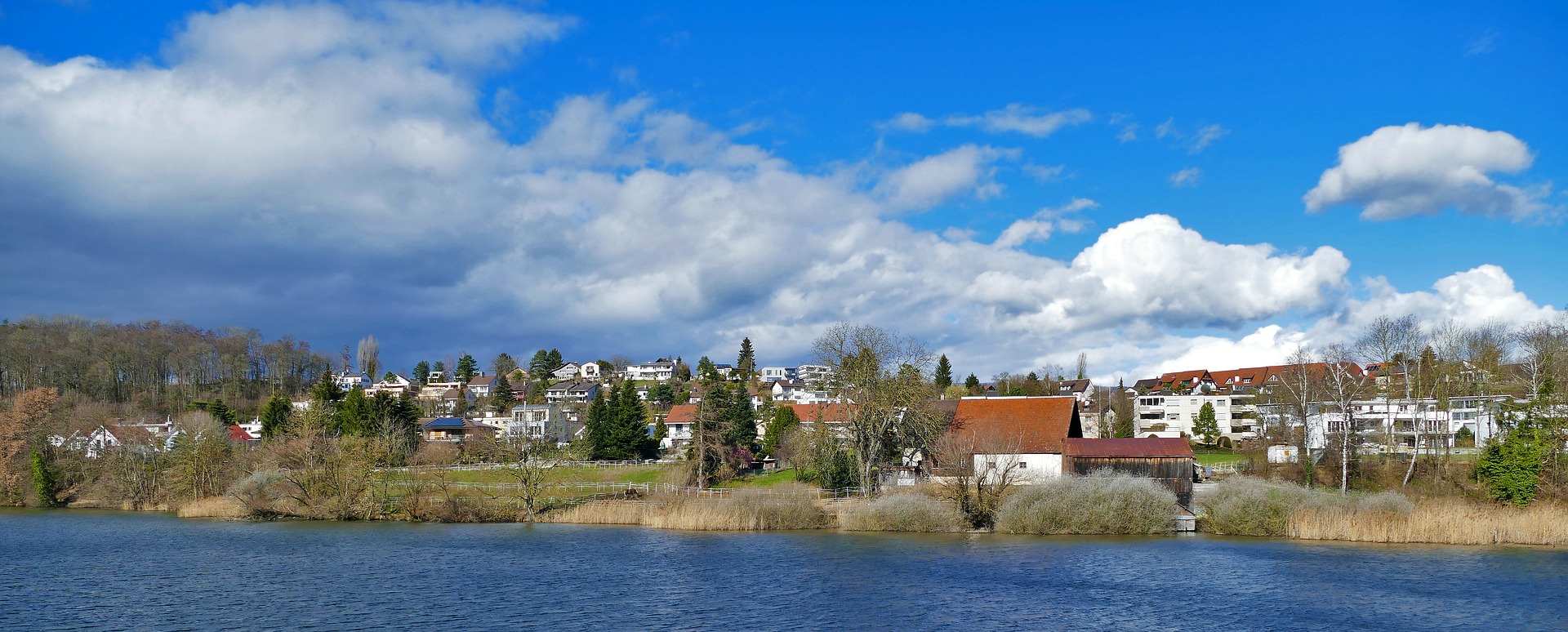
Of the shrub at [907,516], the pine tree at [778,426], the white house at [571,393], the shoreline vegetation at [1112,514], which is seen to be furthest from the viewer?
the white house at [571,393]

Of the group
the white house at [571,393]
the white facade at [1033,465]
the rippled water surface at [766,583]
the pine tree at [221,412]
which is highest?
the white house at [571,393]

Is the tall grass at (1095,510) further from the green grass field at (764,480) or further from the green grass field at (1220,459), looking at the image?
the green grass field at (1220,459)

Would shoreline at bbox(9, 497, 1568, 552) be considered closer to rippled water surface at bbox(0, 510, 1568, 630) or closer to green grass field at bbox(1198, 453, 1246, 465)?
rippled water surface at bbox(0, 510, 1568, 630)

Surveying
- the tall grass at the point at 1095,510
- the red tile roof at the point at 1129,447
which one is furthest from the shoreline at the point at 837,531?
the red tile roof at the point at 1129,447

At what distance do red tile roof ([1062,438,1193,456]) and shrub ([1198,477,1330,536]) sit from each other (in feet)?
25.0

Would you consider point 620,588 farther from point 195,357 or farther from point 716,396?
point 195,357

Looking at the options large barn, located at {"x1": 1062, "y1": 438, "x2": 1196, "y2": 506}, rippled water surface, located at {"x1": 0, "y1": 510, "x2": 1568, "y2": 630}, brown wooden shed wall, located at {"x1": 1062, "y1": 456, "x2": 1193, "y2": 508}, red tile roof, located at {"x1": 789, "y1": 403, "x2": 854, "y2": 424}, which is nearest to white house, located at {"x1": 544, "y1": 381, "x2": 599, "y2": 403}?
red tile roof, located at {"x1": 789, "y1": 403, "x2": 854, "y2": 424}

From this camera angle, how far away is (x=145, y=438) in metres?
67.1

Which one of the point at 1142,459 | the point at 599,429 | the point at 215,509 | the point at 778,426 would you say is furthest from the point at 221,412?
the point at 1142,459

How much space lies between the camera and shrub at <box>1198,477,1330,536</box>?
142ft

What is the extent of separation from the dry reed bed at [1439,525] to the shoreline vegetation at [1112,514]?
4 centimetres

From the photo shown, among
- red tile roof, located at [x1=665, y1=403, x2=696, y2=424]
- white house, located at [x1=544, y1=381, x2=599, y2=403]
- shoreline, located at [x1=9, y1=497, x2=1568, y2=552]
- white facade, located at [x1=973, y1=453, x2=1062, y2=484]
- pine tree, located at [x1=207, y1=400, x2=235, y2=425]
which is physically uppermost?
white house, located at [x1=544, y1=381, x2=599, y2=403]

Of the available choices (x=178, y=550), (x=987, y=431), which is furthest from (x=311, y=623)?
(x=987, y=431)

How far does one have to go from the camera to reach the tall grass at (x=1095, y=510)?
4400 centimetres
